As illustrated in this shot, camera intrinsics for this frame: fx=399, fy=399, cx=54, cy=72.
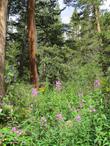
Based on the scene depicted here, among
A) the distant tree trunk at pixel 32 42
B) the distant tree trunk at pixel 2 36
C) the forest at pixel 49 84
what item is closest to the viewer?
the forest at pixel 49 84

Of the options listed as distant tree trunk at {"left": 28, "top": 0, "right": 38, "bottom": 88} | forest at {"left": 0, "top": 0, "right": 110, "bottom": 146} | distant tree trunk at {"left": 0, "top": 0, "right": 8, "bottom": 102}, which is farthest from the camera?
distant tree trunk at {"left": 28, "top": 0, "right": 38, "bottom": 88}

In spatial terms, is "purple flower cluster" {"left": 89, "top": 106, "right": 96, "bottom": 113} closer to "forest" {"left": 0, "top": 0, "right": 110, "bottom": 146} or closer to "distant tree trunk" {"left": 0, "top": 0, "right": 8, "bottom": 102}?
"forest" {"left": 0, "top": 0, "right": 110, "bottom": 146}

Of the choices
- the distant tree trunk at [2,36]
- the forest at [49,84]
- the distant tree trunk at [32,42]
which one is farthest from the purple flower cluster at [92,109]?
the distant tree trunk at [32,42]

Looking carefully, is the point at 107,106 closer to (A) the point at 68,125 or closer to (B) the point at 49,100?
(A) the point at 68,125

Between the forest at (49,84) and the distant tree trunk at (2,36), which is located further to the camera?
the distant tree trunk at (2,36)

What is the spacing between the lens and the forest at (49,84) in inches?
199

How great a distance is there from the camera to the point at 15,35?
87.9 feet

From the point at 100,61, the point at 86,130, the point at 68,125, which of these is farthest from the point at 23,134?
the point at 100,61

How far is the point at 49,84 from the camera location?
1852cm

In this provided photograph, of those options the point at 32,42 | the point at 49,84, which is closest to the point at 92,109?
the point at 49,84

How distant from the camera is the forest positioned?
504 cm

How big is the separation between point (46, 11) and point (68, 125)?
840 inches

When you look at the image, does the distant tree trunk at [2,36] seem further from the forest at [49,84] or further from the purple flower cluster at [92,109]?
the purple flower cluster at [92,109]

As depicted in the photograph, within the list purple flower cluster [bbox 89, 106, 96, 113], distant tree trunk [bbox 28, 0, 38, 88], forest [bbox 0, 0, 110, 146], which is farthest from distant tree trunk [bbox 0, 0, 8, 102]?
distant tree trunk [bbox 28, 0, 38, 88]
